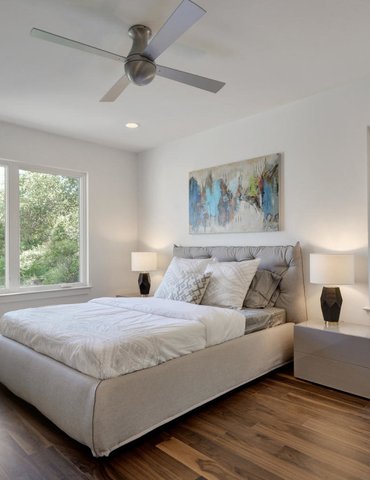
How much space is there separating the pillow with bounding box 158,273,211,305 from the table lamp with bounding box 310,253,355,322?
0.96 m

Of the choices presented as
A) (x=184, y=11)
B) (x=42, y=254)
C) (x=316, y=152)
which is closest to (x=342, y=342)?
(x=316, y=152)

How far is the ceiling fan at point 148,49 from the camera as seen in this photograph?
1674 mm

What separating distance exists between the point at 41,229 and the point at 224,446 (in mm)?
3251

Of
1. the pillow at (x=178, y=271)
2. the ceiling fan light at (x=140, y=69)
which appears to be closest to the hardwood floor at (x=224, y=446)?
the pillow at (x=178, y=271)

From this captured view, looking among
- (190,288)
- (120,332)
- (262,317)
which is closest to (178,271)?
(190,288)

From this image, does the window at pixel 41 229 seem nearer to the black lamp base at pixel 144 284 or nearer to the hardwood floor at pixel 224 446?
the black lamp base at pixel 144 284

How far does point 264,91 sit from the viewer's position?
3072mm

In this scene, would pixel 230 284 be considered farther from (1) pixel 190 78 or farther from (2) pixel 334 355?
(1) pixel 190 78

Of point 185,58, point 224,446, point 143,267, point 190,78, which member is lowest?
point 224,446

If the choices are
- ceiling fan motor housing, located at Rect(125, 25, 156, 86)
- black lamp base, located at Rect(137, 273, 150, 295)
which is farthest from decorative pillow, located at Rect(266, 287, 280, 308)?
ceiling fan motor housing, located at Rect(125, 25, 156, 86)

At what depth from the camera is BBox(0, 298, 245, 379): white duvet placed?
1.90 metres

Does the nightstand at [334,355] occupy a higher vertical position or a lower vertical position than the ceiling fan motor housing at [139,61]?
lower

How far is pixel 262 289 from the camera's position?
10.4 ft

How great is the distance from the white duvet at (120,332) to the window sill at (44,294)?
110 centimetres
